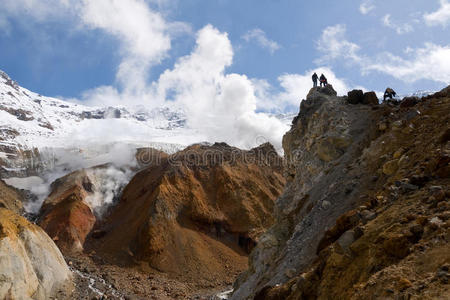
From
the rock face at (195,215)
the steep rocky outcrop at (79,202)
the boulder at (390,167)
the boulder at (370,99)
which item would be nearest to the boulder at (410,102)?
the boulder at (370,99)

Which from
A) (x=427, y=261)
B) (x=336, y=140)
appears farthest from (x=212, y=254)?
(x=427, y=261)

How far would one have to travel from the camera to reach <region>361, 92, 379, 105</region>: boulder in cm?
2566

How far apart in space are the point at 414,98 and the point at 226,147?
56305mm

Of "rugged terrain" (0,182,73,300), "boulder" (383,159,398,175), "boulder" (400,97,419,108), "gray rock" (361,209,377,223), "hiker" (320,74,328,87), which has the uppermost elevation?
"hiker" (320,74,328,87)

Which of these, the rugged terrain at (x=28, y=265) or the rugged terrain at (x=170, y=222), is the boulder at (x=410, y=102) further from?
the rugged terrain at (x=170, y=222)

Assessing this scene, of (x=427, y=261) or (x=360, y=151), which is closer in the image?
(x=427, y=261)

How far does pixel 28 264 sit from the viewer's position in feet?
90.0

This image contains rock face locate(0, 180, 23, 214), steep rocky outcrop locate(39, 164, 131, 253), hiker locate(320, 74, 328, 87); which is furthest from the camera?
rock face locate(0, 180, 23, 214)

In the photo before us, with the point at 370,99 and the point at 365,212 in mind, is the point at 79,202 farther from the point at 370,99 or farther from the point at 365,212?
the point at 365,212

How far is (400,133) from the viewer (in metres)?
15.8

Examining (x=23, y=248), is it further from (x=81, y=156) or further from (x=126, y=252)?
(x=81, y=156)

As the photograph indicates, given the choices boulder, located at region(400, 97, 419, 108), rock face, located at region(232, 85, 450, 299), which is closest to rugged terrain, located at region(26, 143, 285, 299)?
rock face, located at region(232, 85, 450, 299)

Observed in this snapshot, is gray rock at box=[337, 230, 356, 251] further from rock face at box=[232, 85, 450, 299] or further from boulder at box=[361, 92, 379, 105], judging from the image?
boulder at box=[361, 92, 379, 105]

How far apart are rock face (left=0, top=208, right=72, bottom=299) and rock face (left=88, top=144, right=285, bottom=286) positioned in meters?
16.6
